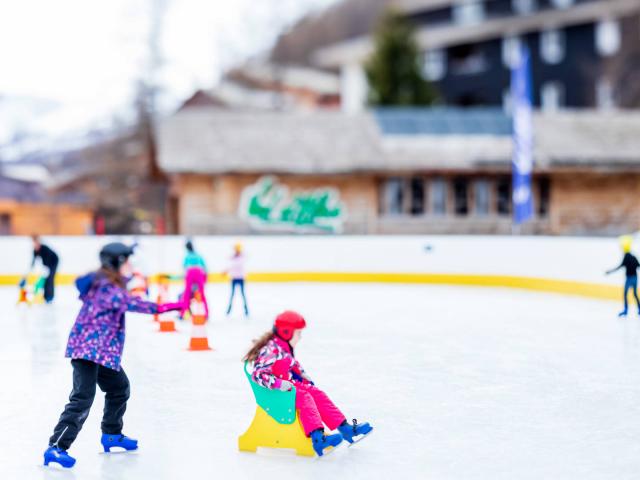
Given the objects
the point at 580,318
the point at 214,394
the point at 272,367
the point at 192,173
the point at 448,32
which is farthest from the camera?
the point at 448,32

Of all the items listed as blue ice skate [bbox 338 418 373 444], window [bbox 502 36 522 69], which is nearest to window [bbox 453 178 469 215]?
window [bbox 502 36 522 69]

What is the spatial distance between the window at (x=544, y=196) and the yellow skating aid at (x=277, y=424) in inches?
887

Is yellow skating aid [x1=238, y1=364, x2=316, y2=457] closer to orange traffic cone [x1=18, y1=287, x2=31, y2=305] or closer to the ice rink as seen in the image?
the ice rink

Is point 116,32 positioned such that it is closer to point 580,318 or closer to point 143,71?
point 143,71

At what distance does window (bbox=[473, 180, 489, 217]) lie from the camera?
26328 mm

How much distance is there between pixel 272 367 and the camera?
5098 mm

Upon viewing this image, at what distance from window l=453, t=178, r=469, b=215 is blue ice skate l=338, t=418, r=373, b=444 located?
69.8 feet

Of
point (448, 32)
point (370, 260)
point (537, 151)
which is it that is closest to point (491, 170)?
point (537, 151)

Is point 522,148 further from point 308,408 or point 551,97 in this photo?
point 308,408

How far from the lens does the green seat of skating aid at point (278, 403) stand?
516cm

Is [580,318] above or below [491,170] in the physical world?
below

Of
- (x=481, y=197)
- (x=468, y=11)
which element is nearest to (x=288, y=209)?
(x=481, y=197)

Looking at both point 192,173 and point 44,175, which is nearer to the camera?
point 192,173

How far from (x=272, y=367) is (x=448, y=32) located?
129 feet
